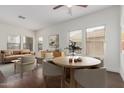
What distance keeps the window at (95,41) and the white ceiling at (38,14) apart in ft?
2.66

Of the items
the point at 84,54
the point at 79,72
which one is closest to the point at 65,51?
the point at 84,54

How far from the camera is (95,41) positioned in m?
5.46

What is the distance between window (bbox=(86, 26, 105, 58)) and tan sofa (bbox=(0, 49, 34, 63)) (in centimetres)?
277

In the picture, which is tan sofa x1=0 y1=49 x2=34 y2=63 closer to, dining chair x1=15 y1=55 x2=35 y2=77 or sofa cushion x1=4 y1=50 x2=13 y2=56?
sofa cushion x1=4 y1=50 x2=13 y2=56

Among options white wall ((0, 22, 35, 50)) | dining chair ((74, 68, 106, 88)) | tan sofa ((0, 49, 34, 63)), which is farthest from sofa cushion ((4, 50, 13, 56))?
dining chair ((74, 68, 106, 88))

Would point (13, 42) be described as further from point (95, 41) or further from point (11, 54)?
point (95, 41)

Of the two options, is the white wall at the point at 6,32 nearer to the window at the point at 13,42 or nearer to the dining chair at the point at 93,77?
the window at the point at 13,42

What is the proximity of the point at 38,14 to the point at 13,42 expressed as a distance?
3326 mm

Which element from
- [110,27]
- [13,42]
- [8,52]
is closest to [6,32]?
[13,42]

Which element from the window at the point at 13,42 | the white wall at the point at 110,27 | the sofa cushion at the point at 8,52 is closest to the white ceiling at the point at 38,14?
the white wall at the point at 110,27

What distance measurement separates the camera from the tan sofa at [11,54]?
6.50m

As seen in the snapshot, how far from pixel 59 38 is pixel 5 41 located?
10.6ft

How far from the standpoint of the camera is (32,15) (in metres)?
5.49
